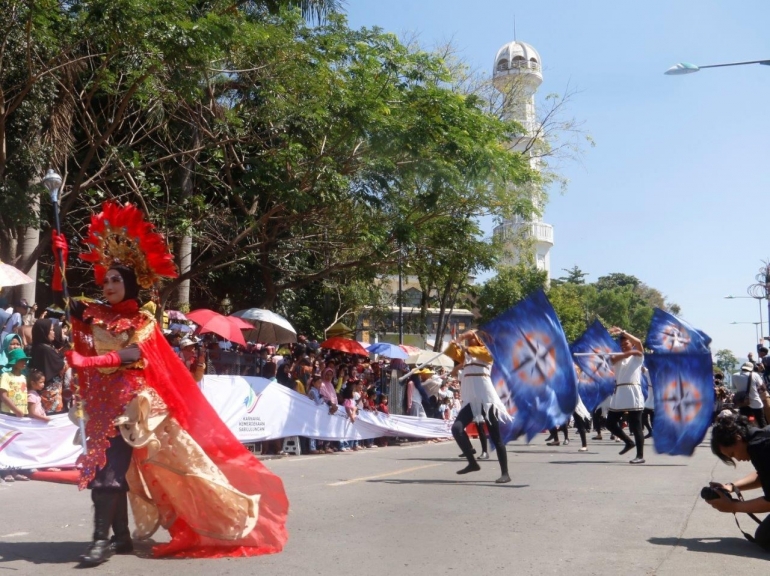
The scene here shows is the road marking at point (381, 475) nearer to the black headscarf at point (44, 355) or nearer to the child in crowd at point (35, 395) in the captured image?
the child in crowd at point (35, 395)

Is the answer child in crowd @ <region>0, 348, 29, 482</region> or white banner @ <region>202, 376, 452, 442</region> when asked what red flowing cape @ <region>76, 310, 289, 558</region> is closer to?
child in crowd @ <region>0, 348, 29, 482</region>

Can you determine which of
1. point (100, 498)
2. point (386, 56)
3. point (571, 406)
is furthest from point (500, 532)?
point (386, 56)

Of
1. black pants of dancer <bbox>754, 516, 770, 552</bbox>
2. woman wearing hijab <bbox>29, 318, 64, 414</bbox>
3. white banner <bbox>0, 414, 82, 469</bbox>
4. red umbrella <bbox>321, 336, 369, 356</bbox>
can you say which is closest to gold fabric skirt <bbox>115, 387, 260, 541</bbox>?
black pants of dancer <bbox>754, 516, 770, 552</bbox>

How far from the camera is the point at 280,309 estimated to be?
1174 inches

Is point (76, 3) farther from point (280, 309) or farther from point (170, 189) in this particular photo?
point (280, 309)

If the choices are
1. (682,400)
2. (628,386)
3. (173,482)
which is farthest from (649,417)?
(173,482)

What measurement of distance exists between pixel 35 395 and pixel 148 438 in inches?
239

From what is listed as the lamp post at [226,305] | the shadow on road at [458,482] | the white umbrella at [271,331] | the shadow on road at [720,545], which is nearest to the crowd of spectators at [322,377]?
the white umbrella at [271,331]

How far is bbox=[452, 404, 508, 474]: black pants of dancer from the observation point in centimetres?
1058

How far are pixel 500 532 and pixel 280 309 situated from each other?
23.1 metres

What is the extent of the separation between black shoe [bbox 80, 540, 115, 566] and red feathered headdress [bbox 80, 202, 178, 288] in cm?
170

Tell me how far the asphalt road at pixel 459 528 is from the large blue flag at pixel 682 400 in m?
0.57

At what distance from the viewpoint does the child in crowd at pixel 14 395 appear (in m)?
10.7

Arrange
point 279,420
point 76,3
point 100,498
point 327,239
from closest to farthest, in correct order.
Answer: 1. point 100,498
2. point 76,3
3. point 279,420
4. point 327,239
